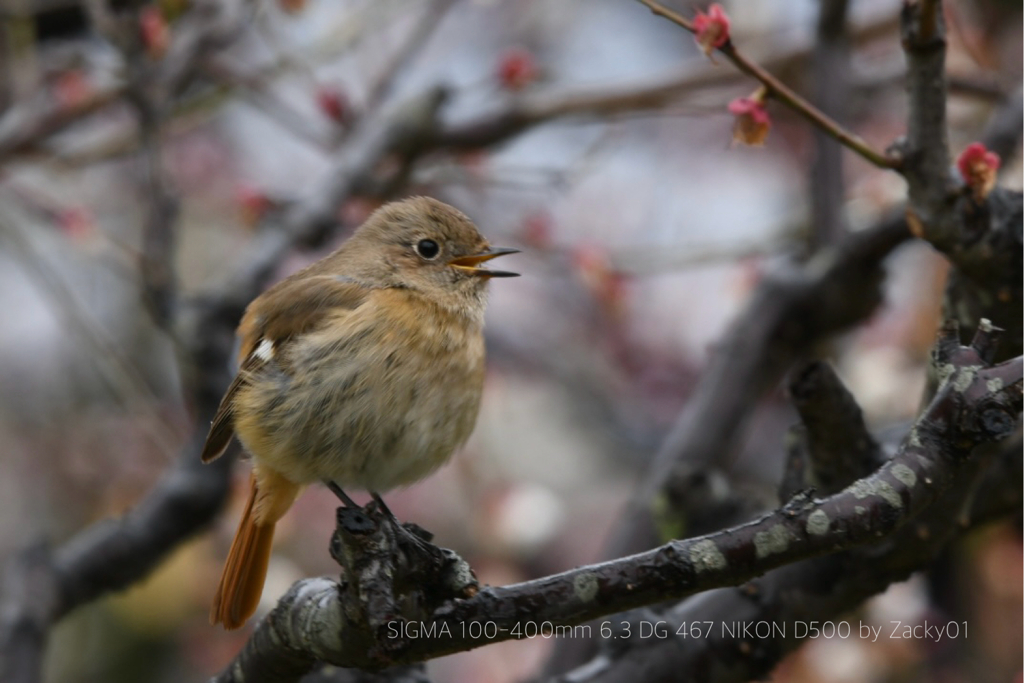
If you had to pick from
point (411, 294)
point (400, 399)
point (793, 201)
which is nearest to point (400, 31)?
point (793, 201)

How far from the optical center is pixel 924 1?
1.93m

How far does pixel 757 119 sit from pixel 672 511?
1117 mm

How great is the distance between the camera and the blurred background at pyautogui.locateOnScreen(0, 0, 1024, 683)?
3863 mm

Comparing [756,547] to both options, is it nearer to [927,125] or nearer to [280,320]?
[927,125]

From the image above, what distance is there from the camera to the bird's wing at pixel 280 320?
2.77m

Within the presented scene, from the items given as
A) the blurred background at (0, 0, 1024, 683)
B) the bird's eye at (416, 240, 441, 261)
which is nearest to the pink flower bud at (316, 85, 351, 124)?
the blurred background at (0, 0, 1024, 683)

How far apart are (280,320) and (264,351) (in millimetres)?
88

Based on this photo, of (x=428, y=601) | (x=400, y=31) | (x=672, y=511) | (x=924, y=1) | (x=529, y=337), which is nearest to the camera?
(x=428, y=601)

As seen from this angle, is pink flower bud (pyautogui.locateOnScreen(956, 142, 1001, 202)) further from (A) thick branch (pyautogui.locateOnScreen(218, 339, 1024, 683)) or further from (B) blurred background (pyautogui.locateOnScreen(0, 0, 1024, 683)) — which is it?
(A) thick branch (pyautogui.locateOnScreen(218, 339, 1024, 683))

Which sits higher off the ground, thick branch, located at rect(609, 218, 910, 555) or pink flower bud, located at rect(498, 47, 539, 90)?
pink flower bud, located at rect(498, 47, 539, 90)

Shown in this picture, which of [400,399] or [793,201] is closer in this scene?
[400,399]

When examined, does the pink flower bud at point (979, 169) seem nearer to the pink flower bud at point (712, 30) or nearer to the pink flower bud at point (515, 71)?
the pink flower bud at point (712, 30)

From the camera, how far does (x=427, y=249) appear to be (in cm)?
320

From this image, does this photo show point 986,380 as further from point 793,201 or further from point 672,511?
point 793,201
